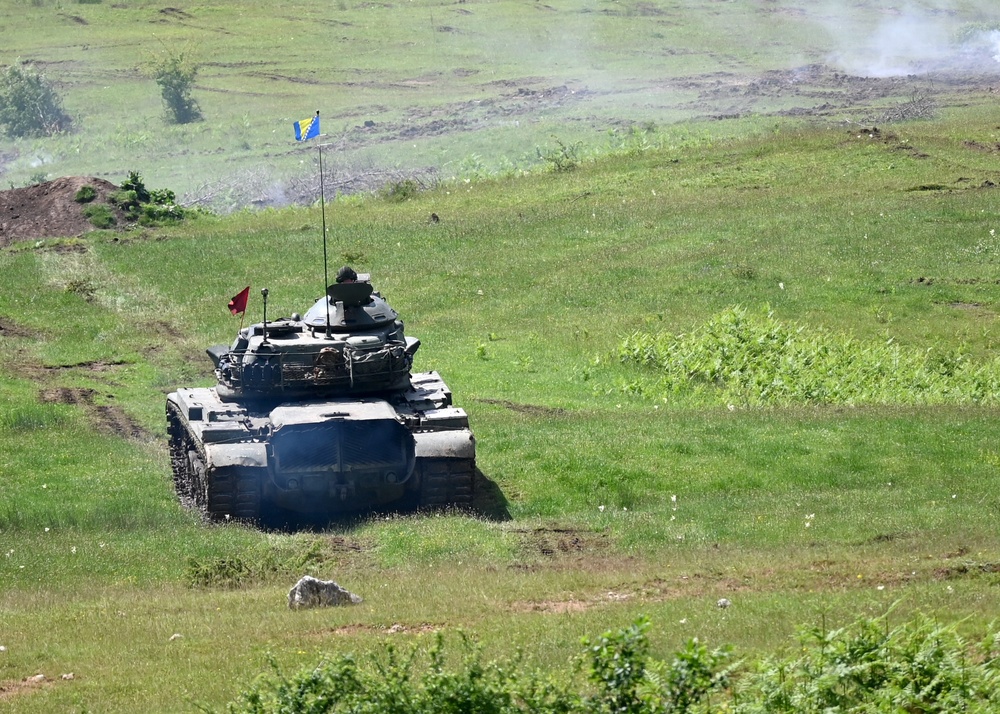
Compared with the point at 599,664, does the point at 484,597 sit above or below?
below

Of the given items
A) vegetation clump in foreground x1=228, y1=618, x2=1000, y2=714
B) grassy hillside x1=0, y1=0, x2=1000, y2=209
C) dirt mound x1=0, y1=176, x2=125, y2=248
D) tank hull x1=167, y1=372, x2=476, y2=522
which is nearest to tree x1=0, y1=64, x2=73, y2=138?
grassy hillside x1=0, y1=0, x2=1000, y2=209

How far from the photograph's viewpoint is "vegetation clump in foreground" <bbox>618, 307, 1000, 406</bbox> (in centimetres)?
3078

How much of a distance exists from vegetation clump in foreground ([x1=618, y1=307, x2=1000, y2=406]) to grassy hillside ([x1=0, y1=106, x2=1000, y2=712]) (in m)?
0.32

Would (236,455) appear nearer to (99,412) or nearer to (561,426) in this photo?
(561,426)

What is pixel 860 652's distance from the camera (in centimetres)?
1184

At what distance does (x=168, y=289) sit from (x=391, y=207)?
11356 millimetres

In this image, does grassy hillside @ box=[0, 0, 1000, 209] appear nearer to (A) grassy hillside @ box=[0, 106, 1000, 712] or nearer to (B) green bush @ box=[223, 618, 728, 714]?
(A) grassy hillside @ box=[0, 106, 1000, 712]

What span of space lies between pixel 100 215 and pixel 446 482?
2937 cm

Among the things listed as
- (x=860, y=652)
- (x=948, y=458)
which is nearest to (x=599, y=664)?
(x=860, y=652)

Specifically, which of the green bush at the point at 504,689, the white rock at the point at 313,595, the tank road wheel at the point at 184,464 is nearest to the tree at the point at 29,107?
the tank road wheel at the point at 184,464

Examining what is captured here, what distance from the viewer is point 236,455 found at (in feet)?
70.6

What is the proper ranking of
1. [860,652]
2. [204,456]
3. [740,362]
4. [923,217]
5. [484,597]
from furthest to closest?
[923,217]
[740,362]
[204,456]
[484,597]
[860,652]

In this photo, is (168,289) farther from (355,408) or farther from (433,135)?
(433,135)

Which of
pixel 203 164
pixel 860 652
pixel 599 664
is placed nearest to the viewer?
pixel 599 664
